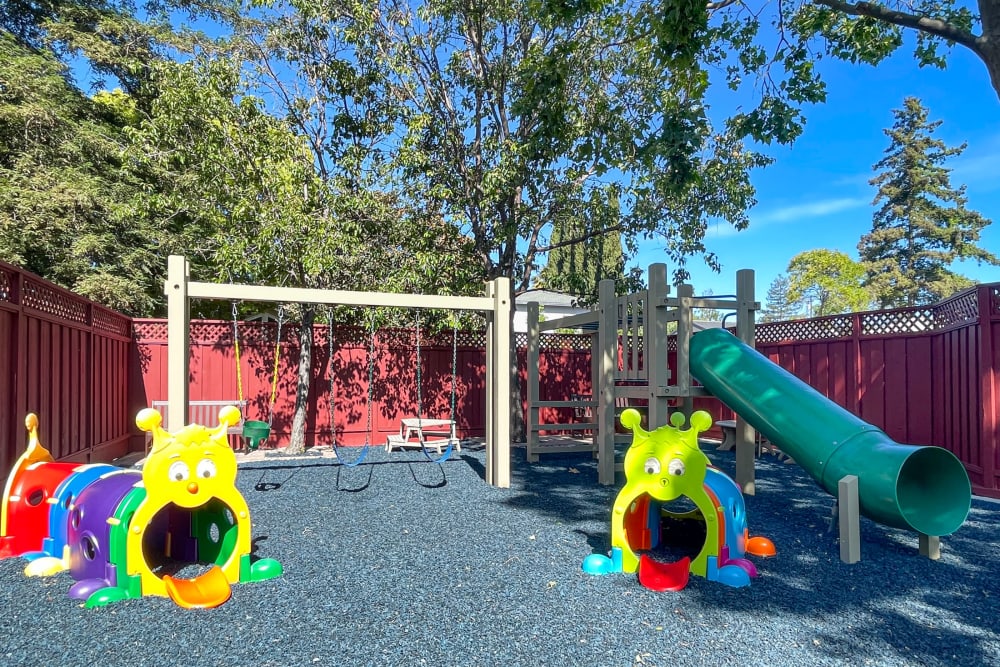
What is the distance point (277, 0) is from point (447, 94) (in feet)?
8.97

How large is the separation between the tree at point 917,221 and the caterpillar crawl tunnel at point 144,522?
3342cm

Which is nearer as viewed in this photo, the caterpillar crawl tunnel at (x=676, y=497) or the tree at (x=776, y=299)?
the caterpillar crawl tunnel at (x=676, y=497)

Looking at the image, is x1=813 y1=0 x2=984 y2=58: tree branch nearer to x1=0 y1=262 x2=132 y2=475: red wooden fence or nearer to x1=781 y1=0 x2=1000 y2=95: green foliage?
x1=781 y1=0 x2=1000 y2=95: green foliage

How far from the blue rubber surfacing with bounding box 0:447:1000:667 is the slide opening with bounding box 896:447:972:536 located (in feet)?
0.85

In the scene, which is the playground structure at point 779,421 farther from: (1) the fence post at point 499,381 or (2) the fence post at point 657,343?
(1) the fence post at point 499,381

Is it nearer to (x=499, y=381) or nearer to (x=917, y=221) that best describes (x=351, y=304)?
(x=499, y=381)

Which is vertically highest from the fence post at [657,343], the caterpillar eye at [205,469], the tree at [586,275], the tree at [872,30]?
the tree at [872,30]

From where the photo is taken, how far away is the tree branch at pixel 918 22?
4094mm

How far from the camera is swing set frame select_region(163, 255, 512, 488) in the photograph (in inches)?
178

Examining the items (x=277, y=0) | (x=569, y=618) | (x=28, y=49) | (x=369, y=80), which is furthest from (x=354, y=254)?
(x=28, y=49)

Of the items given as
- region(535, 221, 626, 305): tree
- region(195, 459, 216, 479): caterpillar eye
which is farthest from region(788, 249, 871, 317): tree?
region(195, 459, 216, 479): caterpillar eye

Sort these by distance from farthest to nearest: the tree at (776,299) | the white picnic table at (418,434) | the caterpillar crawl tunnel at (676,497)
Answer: the tree at (776,299) < the white picnic table at (418,434) < the caterpillar crawl tunnel at (676,497)

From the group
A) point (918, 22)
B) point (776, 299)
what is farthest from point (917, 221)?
point (776, 299)

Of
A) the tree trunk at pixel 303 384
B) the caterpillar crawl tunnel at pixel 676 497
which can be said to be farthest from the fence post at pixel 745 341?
the tree trunk at pixel 303 384
